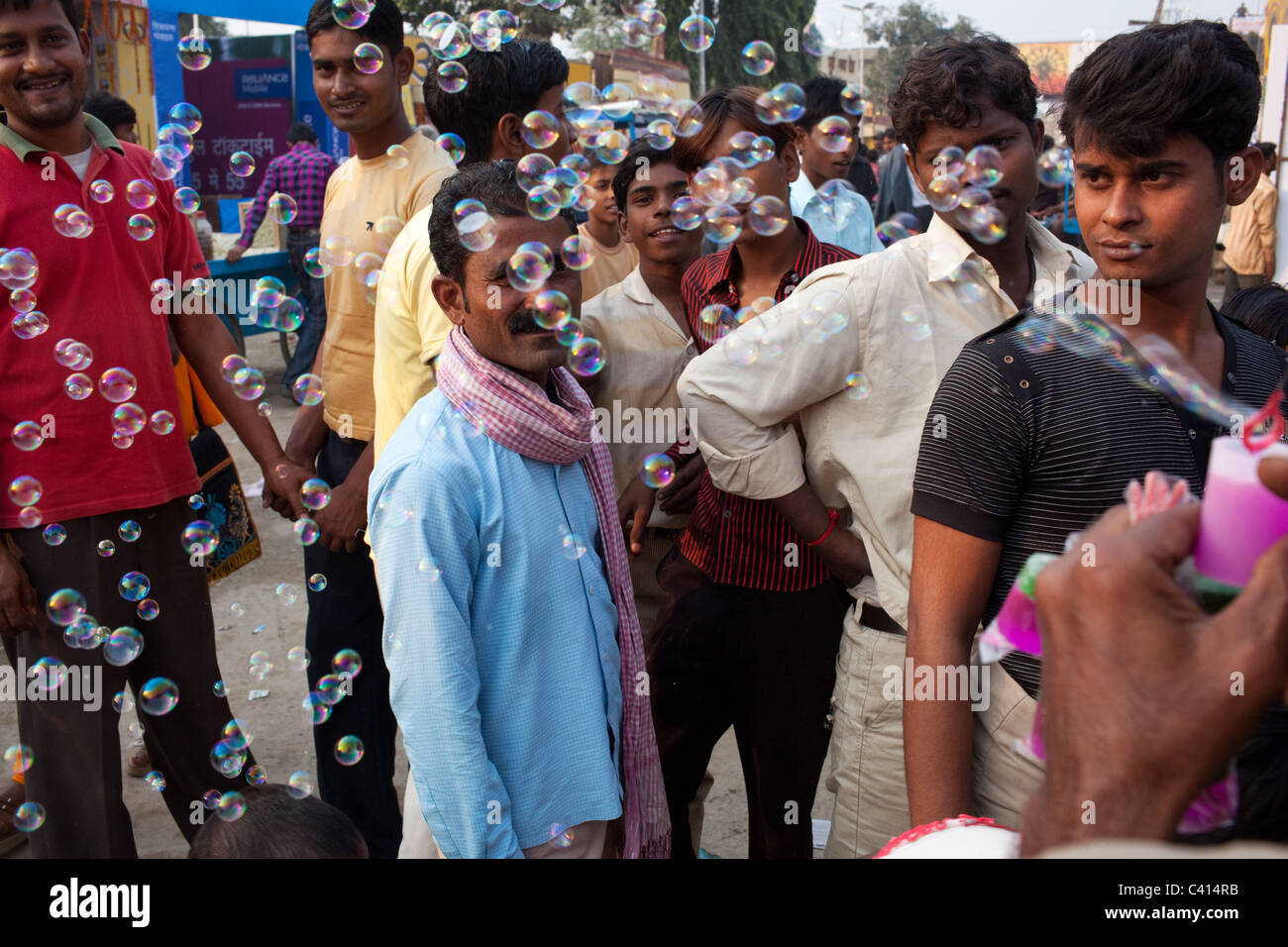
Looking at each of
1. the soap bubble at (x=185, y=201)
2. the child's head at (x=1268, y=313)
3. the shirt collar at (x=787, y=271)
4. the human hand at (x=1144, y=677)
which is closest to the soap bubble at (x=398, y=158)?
the soap bubble at (x=185, y=201)

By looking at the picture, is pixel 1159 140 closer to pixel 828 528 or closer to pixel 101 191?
pixel 828 528

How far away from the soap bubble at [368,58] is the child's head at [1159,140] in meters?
2.20

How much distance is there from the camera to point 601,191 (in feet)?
12.6

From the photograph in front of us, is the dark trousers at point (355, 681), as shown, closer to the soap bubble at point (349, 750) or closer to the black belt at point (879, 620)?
the soap bubble at point (349, 750)

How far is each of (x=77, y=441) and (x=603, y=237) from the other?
193 cm

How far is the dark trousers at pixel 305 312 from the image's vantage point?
232 inches

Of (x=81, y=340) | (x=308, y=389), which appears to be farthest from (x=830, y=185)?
(x=81, y=340)

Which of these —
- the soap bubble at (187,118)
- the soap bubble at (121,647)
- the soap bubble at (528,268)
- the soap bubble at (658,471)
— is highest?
the soap bubble at (187,118)

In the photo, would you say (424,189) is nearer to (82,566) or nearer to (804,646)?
(82,566)

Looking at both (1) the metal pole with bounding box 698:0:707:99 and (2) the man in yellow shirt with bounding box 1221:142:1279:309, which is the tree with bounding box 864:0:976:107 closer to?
(1) the metal pole with bounding box 698:0:707:99

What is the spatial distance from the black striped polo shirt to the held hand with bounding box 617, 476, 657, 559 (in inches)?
49.2

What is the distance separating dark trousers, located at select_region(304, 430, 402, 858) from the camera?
3094 millimetres

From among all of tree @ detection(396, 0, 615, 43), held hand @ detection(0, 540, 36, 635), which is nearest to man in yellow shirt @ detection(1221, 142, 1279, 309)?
held hand @ detection(0, 540, 36, 635)
